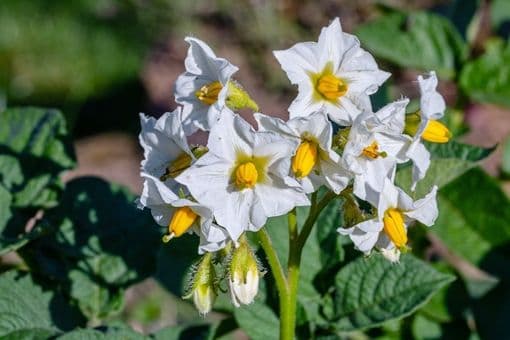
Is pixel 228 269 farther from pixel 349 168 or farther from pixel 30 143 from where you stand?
pixel 30 143

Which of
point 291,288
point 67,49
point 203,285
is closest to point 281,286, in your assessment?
point 291,288

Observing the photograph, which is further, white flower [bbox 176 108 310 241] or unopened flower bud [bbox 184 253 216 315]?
unopened flower bud [bbox 184 253 216 315]

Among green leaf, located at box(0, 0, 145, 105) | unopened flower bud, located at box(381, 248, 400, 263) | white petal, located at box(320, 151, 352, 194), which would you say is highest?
white petal, located at box(320, 151, 352, 194)

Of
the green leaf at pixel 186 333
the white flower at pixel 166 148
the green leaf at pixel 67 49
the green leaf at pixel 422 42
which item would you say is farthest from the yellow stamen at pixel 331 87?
the green leaf at pixel 67 49

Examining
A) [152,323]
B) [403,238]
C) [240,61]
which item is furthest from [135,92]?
[403,238]

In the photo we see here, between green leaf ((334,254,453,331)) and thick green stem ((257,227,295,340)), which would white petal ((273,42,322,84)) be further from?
green leaf ((334,254,453,331))

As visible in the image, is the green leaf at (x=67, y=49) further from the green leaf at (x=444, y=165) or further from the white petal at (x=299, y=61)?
the white petal at (x=299, y=61)

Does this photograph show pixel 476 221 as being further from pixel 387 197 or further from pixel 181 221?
pixel 181 221

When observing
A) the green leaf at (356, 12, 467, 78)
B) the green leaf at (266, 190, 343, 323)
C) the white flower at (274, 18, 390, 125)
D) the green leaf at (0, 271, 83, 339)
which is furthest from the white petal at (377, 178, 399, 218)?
the green leaf at (356, 12, 467, 78)
